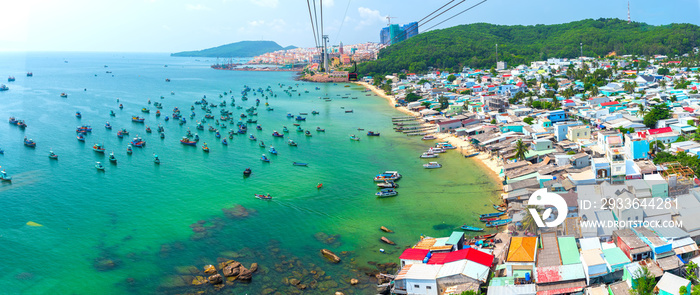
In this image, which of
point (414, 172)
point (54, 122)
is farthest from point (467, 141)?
point (54, 122)

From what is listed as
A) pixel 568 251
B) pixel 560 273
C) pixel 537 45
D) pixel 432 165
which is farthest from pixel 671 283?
pixel 537 45

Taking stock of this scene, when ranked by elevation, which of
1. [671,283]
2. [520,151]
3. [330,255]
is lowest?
[330,255]

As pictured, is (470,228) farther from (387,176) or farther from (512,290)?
(387,176)

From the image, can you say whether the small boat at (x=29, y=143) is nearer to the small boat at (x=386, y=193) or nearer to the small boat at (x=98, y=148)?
the small boat at (x=98, y=148)

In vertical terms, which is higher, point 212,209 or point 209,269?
point 212,209

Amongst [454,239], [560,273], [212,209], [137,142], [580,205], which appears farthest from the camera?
[137,142]

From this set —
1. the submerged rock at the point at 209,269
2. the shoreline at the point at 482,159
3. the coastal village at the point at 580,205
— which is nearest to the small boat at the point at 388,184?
the shoreline at the point at 482,159
